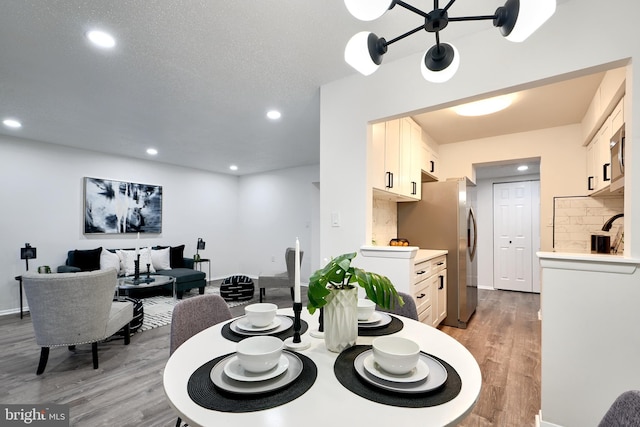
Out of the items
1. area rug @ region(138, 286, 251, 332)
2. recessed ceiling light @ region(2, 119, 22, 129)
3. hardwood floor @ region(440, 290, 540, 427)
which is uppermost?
recessed ceiling light @ region(2, 119, 22, 129)

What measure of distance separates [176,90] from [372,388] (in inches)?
112

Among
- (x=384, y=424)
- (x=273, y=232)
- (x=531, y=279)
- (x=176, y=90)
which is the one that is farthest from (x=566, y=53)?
(x=273, y=232)

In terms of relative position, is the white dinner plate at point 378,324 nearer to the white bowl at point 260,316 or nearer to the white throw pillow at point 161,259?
the white bowl at point 260,316

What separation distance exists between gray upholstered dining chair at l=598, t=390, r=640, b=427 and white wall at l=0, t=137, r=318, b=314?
5.49m

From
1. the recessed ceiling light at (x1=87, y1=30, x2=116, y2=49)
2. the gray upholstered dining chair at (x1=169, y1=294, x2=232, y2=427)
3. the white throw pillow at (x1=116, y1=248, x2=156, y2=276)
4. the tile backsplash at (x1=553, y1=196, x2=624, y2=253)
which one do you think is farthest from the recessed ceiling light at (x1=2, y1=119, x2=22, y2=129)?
the tile backsplash at (x1=553, y1=196, x2=624, y2=253)

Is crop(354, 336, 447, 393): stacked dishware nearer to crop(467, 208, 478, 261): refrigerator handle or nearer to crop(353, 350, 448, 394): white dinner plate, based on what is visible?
crop(353, 350, 448, 394): white dinner plate

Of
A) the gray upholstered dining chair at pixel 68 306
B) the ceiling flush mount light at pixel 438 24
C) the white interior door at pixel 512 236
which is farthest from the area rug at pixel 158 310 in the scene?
the white interior door at pixel 512 236

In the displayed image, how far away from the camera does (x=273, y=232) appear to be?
6.53 m

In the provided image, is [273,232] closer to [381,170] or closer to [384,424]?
[381,170]

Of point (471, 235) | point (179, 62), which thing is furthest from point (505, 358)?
point (179, 62)

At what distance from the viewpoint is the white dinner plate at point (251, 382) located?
0.75 metres

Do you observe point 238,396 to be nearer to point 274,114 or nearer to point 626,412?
point 626,412

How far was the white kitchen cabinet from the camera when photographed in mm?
2195

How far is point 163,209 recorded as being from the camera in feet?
18.6
